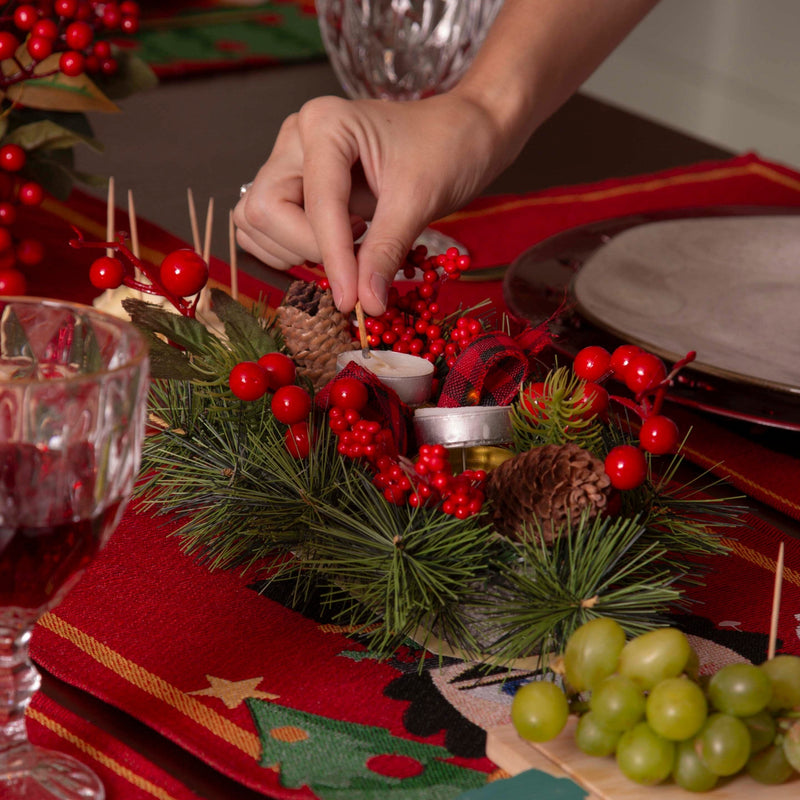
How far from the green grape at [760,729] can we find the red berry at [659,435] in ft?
0.48

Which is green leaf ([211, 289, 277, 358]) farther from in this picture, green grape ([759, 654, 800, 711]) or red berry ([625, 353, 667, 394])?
green grape ([759, 654, 800, 711])

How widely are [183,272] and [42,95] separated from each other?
0.42 metres

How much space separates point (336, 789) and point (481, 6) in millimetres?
877

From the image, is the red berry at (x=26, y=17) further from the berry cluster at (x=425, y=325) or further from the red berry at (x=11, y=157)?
the berry cluster at (x=425, y=325)

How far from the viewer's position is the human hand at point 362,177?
Answer: 2.39 feet

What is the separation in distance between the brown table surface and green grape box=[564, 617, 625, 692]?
64 centimetres

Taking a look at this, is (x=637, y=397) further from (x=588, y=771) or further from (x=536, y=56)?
(x=536, y=56)

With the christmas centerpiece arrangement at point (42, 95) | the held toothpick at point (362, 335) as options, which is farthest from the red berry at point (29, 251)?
the held toothpick at point (362, 335)

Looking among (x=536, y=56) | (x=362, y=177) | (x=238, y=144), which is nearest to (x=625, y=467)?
(x=362, y=177)

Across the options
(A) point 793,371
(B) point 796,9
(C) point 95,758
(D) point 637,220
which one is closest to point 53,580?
(C) point 95,758

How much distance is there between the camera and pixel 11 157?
92 centimetres

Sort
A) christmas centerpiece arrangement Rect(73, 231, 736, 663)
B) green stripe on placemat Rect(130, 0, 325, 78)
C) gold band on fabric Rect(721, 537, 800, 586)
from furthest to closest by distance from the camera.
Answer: green stripe on placemat Rect(130, 0, 325, 78)
gold band on fabric Rect(721, 537, 800, 586)
christmas centerpiece arrangement Rect(73, 231, 736, 663)

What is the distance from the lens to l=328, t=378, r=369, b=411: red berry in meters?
0.54

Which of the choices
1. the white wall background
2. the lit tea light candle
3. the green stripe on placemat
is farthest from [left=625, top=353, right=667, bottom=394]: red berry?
the white wall background
